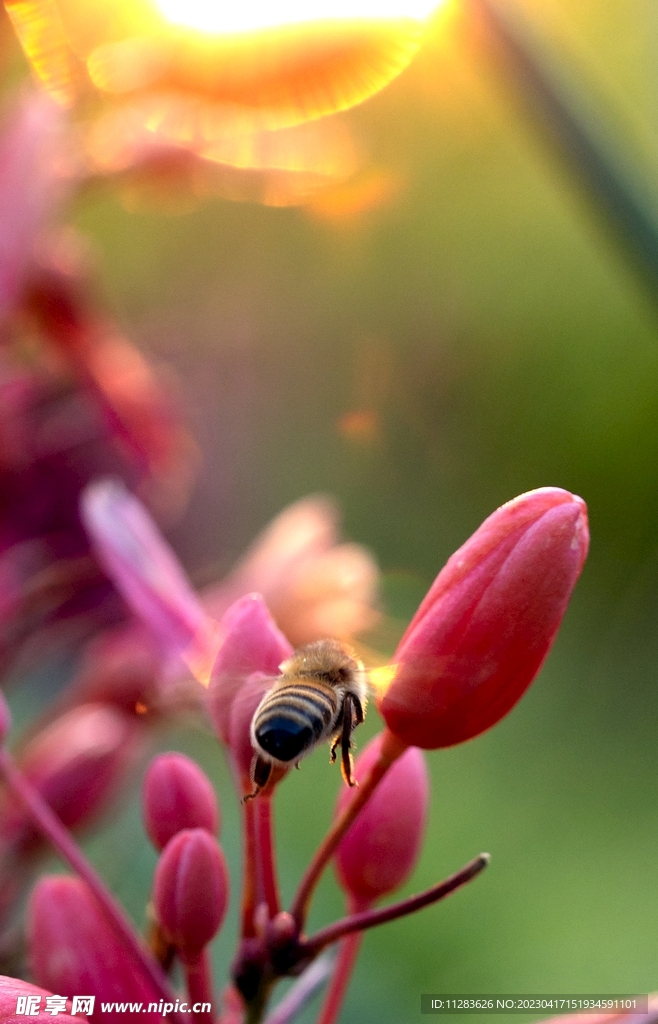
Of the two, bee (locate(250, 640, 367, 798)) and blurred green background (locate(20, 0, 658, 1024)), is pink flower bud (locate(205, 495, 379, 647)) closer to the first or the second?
blurred green background (locate(20, 0, 658, 1024))

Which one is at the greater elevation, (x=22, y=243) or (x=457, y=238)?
(x=22, y=243)

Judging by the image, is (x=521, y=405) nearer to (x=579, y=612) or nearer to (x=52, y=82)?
(x=579, y=612)

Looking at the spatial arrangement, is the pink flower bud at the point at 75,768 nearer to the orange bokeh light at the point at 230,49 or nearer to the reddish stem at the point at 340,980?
the reddish stem at the point at 340,980

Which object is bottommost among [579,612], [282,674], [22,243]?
[579,612]

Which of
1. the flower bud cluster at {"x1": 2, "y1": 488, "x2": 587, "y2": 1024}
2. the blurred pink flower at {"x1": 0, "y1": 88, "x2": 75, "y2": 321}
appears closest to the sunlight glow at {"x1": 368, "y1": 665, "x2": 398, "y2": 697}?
the flower bud cluster at {"x1": 2, "y1": 488, "x2": 587, "y2": 1024}

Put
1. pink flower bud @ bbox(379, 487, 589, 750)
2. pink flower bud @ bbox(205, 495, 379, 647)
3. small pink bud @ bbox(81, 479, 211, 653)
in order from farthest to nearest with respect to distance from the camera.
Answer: pink flower bud @ bbox(205, 495, 379, 647)
small pink bud @ bbox(81, 479, 211, 653)
pink flower bud @ bbox(379, 487, 589, 750)

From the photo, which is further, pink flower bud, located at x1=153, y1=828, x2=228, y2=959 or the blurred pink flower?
the blurred pink flower

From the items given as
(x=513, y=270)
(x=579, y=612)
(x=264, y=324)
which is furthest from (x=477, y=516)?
(x=264, y=324)

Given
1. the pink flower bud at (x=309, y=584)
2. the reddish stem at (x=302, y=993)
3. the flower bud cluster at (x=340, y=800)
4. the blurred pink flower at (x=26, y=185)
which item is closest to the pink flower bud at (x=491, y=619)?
the flower bud cluster at (x=340, y=800)
